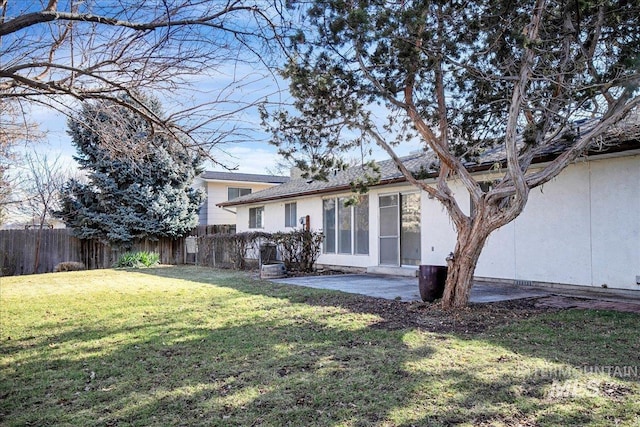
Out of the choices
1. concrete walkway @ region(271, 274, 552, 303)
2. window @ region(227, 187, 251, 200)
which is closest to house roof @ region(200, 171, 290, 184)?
window @ region(227, 187, 251, 200)

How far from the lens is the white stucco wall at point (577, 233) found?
27.1 feet

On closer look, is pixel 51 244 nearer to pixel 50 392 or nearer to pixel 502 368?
pixel 50 392

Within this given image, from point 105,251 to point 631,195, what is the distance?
19.6 metres

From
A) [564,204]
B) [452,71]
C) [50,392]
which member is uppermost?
[452,71]

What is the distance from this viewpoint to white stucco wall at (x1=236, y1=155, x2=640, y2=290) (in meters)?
8.27

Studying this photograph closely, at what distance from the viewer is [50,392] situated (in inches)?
161

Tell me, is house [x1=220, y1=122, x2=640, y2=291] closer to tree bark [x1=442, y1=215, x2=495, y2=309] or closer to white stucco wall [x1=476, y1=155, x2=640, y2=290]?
white stucco wall [x1=476, y1=155, x2=640, y2=290]

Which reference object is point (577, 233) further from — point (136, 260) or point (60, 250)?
point (60, 250)

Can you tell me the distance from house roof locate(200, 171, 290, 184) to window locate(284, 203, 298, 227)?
7.52m

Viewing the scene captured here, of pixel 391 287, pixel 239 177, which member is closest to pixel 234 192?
pixel 239 177

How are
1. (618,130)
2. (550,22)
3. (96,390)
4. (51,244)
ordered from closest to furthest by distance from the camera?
(96,390), (550,22), (618,130), (51,244)

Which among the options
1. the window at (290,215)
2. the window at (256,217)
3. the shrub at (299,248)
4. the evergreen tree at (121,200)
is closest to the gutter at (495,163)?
the window at (290,215)

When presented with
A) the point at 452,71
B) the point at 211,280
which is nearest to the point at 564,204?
the point at 452,71

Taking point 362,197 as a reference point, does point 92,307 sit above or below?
below
